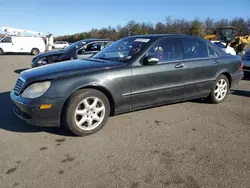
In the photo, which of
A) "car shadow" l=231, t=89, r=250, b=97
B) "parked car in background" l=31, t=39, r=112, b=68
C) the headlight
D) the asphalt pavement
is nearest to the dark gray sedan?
the headlight

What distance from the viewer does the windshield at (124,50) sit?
4355 mm

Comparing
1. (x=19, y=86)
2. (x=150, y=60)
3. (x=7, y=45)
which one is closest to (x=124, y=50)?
(x=150, y=60)

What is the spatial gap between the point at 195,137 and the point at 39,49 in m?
24.4

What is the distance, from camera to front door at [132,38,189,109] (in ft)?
13.7

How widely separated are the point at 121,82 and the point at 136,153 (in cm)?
125

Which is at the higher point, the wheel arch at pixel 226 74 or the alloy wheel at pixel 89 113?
the wheel arch at pixel 226 74

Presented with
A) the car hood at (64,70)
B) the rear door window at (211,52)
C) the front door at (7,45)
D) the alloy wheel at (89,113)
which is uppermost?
the front door at (7,45)

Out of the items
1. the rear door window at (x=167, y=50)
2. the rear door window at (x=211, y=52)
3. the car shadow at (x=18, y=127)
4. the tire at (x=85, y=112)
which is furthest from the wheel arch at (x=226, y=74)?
the car shadow at (x=18, y=127)

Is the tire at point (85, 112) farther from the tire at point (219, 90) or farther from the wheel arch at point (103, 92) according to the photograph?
the tire at point (219, 90)

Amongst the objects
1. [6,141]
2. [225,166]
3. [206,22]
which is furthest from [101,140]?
[206,22]

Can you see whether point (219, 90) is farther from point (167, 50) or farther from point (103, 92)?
point (103, 92)

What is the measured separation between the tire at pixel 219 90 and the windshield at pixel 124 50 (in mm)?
Result: 1974

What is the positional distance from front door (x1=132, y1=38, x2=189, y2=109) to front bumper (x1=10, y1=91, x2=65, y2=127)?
128cm

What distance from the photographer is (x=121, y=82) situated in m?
3.97
